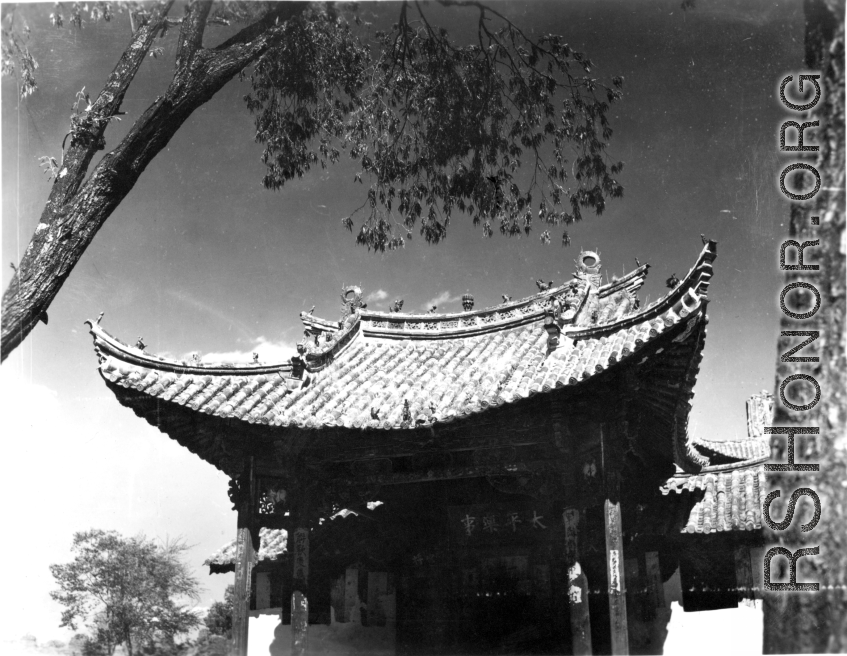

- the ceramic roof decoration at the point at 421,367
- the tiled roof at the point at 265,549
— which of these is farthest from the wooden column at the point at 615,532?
the tiled roof at the point at 265,549

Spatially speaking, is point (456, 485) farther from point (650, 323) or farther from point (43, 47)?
point (43, 47)

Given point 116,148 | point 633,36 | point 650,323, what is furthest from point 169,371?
point 633,36

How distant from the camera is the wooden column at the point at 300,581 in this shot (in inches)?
369

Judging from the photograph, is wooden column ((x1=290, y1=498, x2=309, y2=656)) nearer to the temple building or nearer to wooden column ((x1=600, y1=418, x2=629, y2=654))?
the temple building

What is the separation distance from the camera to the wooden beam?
8172 millimetres

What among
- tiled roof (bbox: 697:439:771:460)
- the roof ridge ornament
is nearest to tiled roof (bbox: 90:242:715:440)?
the roof ridge ornament

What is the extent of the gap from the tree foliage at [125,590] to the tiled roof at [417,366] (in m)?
6.31

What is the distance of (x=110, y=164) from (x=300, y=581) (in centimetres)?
543

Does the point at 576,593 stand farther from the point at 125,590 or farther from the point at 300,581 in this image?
the point at 125,590

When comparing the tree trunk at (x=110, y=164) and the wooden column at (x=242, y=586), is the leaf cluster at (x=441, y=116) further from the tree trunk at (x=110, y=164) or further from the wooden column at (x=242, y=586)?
the wooden column at (x=242, y=586)

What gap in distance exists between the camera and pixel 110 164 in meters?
7.05

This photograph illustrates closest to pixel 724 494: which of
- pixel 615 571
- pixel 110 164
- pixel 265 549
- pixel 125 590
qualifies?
pixel 615 571

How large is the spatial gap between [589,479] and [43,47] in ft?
26.8

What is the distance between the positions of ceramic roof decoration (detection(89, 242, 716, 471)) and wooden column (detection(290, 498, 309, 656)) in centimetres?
118
